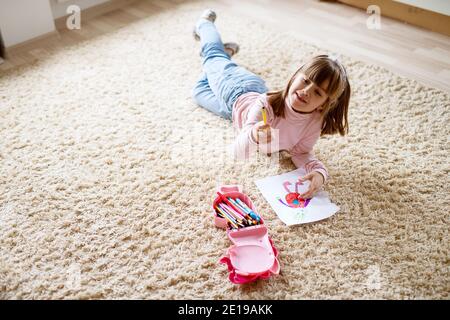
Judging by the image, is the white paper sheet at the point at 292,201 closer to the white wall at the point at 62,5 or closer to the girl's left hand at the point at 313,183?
the girl's left hand at the point at 313,183

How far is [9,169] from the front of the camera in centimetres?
129

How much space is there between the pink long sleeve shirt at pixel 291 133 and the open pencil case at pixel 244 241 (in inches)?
5.9

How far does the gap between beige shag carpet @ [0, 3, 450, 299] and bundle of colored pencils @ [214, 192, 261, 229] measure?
44 mm

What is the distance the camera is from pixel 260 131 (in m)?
1.17

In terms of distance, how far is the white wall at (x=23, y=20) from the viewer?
1.75 metres

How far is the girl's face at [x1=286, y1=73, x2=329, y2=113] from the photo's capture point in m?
1.11

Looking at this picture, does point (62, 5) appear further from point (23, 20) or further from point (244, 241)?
point (244, 241)

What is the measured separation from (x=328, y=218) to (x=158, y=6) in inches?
62.5

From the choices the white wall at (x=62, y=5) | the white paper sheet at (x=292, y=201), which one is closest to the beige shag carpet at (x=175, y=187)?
the white paper sheet at (x=292, y=201)

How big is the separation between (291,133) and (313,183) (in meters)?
0.17

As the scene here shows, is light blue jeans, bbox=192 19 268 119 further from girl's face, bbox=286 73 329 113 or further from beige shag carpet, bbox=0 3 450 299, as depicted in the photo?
girl's face, bbox=286 73 329 113

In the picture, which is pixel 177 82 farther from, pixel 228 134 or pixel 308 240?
pixel 308 240

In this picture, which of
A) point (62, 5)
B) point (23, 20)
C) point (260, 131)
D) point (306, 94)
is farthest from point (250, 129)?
point (62, 5)

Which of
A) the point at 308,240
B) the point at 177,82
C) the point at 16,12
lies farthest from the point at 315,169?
the point at 16,12
